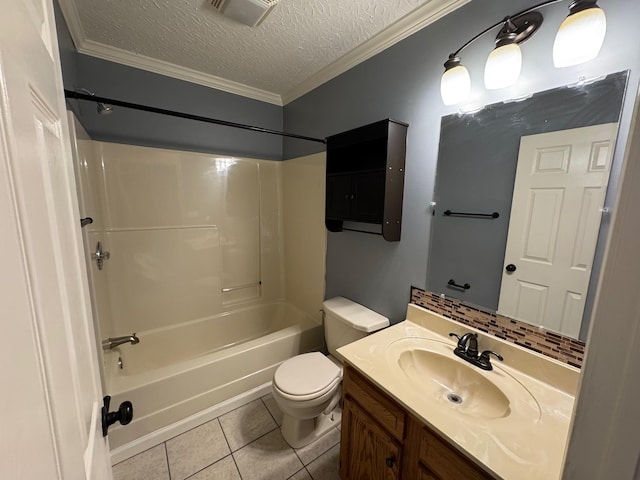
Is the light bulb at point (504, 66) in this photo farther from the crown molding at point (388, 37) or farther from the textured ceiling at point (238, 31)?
the textured ceiling at point (238, 31)

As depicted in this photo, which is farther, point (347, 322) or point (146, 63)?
point (146, 63)

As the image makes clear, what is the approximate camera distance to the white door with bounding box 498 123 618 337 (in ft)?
2.89

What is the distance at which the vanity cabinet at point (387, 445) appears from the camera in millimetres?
792

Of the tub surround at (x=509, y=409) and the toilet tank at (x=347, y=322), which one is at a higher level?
the tub surround at (x=509, y=409)

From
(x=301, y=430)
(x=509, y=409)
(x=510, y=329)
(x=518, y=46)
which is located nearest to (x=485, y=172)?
(x=518, y=46)

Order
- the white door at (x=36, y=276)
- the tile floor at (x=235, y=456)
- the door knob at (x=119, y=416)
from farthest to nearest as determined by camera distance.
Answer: the tile floor at (x=235, y=456), the door knob at (x=119, y=416), the white door at (x=36, y=276)

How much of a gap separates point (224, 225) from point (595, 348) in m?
2.42

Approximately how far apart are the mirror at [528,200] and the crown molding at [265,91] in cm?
55

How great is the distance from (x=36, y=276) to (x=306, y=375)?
1.44 meters

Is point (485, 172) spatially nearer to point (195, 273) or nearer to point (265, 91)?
point (265, 91)

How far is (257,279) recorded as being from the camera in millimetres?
2633

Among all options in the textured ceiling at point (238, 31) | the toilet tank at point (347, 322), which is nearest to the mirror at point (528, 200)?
the toilet tank at point (347, 322)

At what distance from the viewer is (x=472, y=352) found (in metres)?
1.12

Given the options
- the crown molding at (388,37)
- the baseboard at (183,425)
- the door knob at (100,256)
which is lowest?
the baseboard at (183,425)
